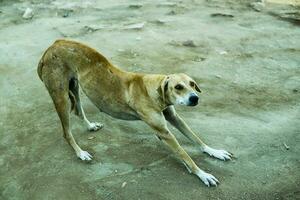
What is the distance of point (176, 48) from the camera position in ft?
27.1

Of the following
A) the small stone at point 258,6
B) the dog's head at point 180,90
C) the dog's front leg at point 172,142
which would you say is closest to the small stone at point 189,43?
the small stone at point 258,6

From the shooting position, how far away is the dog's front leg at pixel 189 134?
5000 millimetres

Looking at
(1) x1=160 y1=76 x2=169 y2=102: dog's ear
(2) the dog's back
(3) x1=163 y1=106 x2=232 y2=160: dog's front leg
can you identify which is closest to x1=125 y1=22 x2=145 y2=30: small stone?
(2) the dog's back

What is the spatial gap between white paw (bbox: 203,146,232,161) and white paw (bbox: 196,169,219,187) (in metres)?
0.41

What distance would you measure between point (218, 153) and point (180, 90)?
3.62ft

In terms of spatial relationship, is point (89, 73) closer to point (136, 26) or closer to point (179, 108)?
point (179, 108)

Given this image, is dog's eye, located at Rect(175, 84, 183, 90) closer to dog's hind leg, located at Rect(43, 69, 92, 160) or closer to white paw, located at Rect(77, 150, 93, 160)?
dog's hind leg, located at Rect(43, 69, 92, 160)

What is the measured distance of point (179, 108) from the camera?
618 centimetres

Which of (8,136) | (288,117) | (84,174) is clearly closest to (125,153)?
(84,174)

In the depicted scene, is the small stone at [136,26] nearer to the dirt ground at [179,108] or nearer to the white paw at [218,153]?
the dirt ground at [179,108]

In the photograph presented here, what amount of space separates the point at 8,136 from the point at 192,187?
8.69 feet

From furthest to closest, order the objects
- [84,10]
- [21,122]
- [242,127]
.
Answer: [84,10]
[21,122]
[242,127]

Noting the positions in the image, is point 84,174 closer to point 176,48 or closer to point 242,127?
point 242,127

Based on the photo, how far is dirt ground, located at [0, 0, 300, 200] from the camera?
188 inches
